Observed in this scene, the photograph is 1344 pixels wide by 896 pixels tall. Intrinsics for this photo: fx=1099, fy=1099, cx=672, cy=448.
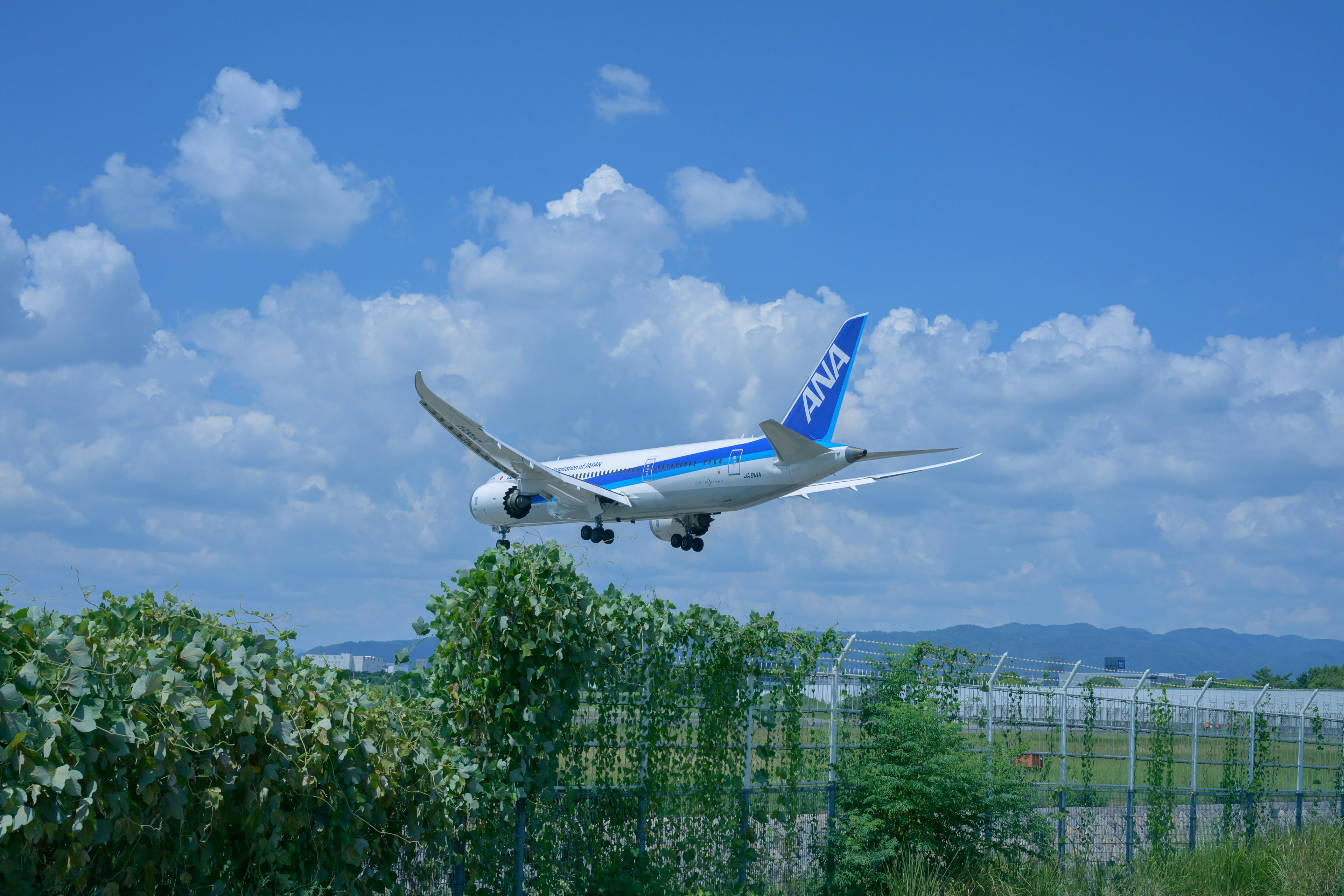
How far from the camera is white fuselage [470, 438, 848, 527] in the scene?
28.5 meters

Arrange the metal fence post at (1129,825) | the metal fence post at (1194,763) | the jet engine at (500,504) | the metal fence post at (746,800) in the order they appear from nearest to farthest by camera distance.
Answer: the metal fence post at (746,800) → the metal fence post at (1129,825) → the metal fence post at (1194,763) → the jet engine at (500,504)

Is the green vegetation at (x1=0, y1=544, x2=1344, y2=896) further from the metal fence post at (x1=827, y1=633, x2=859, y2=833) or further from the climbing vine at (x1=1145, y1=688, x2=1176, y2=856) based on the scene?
the climbing vine at (x1=1145, y1=688, x2=1176, y2=856)

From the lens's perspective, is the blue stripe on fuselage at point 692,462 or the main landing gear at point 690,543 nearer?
the blue stripe on fuselage at point 692,462

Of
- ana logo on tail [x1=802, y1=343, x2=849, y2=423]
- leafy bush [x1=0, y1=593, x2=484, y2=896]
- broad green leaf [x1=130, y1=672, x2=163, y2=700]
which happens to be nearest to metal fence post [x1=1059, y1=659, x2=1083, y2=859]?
leafy bush [x1=0, y1=593, x2=484, y2=896]

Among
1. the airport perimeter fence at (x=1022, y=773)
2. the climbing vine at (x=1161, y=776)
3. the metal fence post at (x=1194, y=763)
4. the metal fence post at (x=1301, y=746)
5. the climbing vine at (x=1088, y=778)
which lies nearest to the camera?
the airport perimeter fence at (x=1022, y=773)

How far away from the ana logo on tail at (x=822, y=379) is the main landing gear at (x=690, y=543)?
6541 millimetres

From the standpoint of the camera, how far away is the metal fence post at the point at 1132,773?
1523 centimetres

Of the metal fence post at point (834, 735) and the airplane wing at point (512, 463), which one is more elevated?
the airplane wing at point (512, 463)

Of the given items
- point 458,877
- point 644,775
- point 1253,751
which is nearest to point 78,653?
point 458,877

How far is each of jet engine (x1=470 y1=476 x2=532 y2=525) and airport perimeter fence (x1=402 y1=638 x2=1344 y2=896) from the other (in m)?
19.8

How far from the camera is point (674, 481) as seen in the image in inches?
1223

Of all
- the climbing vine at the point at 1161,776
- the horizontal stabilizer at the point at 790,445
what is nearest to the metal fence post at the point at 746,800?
the climbing vine at the point at 1161,776

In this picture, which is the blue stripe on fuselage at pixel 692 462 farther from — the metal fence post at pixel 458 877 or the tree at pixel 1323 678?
the tree at pixel 1323 678

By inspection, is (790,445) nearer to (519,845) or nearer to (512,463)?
(512,463)
